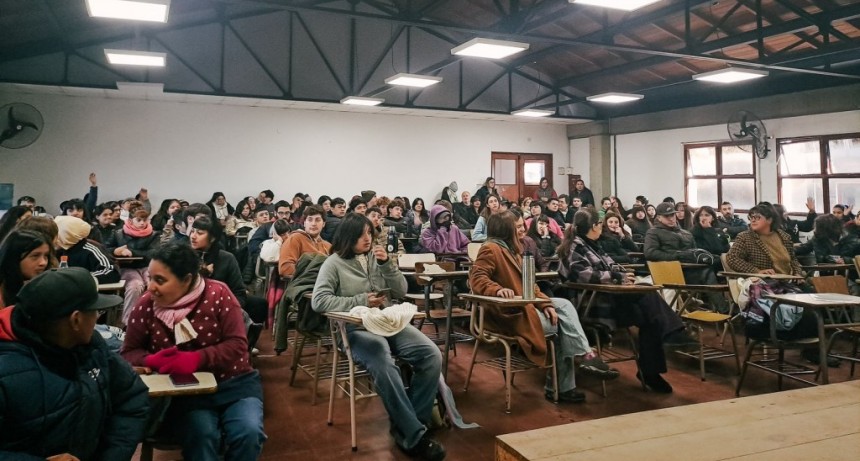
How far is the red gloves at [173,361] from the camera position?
80.6 inches

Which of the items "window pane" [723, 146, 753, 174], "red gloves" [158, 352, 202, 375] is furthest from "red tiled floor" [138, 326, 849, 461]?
"window pane" [723, 146, 753, 174]

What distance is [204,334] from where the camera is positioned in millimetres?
2256

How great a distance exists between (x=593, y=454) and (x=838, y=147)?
9.83m

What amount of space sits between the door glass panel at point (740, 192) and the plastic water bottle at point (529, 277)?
323 inches

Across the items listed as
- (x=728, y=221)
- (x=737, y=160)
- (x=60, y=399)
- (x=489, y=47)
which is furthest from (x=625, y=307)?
(x=737, y=160)

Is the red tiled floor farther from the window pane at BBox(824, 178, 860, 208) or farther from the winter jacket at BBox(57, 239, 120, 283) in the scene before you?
the window pane at BBox(824, 178, 860, 208)

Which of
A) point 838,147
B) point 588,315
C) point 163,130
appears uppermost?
point 163,130

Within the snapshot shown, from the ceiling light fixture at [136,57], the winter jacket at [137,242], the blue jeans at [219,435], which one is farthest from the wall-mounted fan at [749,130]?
the blue jeans at [219,435]

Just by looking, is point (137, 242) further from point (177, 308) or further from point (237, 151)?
point (237, 151)

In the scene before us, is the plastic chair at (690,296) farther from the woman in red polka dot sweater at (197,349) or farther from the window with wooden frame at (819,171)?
the window with wooden frame at (819,171)

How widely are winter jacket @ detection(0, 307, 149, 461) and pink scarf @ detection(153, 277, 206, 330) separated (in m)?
0.50

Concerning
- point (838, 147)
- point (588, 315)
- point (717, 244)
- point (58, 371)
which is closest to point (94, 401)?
point (58, 371)

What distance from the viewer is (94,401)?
5.29 ft

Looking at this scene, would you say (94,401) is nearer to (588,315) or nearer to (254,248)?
(588,315)
